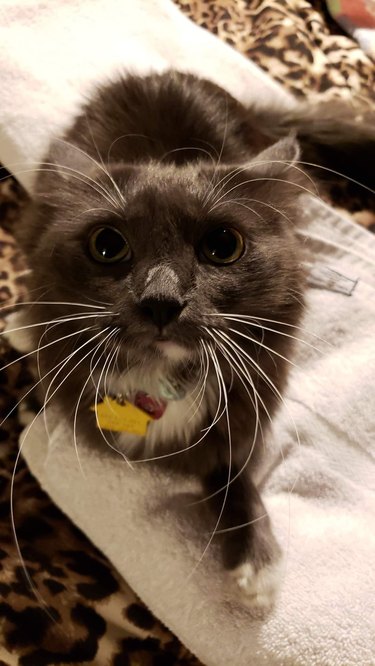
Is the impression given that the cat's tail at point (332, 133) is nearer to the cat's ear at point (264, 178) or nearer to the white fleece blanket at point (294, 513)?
the white fleece blanket at point (294, 513)

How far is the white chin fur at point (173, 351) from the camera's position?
88 cm

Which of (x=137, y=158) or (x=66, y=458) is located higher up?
(x=137, y=158)

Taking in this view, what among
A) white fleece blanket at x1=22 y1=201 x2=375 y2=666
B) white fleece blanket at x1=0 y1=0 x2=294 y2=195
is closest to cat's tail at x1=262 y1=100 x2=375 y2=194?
white fleece blanket at x1=0 y1=0 x2=294 y2=195

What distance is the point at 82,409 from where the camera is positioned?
1.18 meters

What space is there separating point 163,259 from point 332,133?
103 cm

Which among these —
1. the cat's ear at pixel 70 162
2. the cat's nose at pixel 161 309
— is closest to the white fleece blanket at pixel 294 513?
the cat's nose at pixel 161 309

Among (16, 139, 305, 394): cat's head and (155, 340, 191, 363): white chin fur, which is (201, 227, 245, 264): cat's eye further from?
(155, 340, 191, 363): white chin fur

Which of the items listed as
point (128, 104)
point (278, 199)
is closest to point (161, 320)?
point (278, 199)

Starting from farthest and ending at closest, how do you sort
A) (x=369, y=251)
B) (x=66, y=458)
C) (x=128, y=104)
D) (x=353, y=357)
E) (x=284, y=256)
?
(x=369, y=251), (x=353, y=357), (x=128, y=104), (x=66, y=458), (x=284, y=256)

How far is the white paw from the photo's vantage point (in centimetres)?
115

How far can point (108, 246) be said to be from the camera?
3.07 ft

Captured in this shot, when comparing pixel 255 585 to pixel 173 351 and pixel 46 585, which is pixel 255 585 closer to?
pixel 46 585

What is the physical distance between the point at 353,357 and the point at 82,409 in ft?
2.54

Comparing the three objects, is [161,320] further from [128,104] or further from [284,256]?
[128,104]
